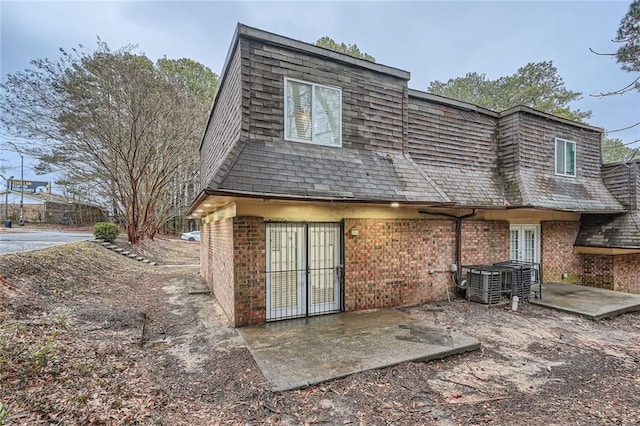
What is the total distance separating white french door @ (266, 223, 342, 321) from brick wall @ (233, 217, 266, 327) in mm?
239

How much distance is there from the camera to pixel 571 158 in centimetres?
1034

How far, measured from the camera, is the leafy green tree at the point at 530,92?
807 inches

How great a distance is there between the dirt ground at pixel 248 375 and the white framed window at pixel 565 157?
Answer: 5601mm

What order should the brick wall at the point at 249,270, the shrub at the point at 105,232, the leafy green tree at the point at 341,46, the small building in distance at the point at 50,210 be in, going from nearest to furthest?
the brick wall at the point at 249,270 → the shrub at the point at 105,232 → the leafy green tree at the point at 341,46 → the small building in distance at the point at 50,210

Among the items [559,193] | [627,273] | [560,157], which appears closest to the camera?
[559,193]

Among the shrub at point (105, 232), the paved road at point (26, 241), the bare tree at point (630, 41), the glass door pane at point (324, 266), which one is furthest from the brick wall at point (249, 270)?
the shrub at point (105, 232)

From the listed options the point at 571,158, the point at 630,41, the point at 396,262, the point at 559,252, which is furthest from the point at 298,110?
the point at 559,252

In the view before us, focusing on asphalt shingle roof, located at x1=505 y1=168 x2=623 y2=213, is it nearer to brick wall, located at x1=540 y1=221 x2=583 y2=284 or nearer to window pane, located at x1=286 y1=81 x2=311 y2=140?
brick wall, located at x1=540 y1=221 x2=583 y2=284

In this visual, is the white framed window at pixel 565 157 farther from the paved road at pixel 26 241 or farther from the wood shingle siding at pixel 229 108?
the paved road at pixel 26 241

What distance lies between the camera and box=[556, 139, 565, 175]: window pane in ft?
32.7

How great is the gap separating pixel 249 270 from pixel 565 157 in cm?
1157

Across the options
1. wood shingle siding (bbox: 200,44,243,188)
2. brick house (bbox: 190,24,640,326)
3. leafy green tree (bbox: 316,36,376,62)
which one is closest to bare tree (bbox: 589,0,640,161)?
brick house (bbox: 190,24,640,326)

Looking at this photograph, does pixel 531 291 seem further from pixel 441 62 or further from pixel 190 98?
pixel 441 62

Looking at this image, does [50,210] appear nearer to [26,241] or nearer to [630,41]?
[26,241]
